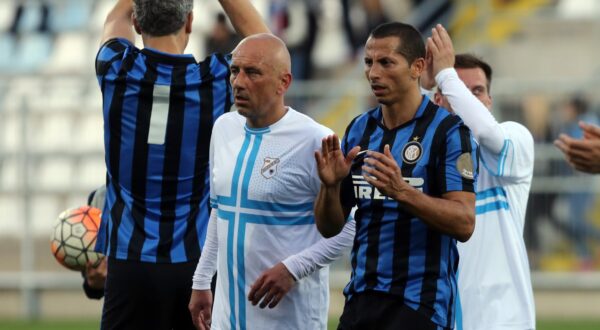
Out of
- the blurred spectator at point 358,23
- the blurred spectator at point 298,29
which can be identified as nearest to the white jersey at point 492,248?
the blurred spectator at point 298,29

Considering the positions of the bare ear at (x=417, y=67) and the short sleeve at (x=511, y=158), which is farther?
the short sleeve at (x=511, y=158)

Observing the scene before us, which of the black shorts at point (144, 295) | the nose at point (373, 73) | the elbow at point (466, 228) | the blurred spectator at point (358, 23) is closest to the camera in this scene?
the elbow at point (466, 228)

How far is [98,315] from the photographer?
14.3 m

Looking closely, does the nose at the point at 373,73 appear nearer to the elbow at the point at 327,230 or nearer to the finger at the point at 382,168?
the finger at the point at 382,168

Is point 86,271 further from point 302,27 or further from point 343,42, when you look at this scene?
point 343,42

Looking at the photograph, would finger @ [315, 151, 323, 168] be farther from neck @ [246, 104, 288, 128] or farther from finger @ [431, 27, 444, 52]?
A: finger @ [431, 27, 444, 52]

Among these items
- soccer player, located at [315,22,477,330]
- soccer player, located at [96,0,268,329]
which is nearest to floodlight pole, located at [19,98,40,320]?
soccer player, located at [96,0,268,329]

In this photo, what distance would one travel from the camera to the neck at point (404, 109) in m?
5.98

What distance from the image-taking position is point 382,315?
5859mm

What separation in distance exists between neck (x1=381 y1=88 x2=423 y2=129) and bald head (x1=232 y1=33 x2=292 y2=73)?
0.59 metres

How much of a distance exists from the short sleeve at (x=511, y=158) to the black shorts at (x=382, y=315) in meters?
1.28

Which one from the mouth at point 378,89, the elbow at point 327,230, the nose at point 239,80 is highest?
the nose at point 239,80

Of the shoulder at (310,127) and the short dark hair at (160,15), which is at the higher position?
the short dark hair at (160,15)

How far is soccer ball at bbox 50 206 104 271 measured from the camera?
7.54m
